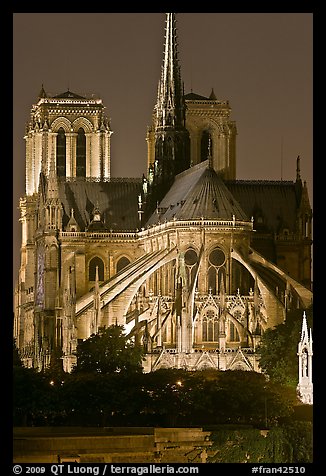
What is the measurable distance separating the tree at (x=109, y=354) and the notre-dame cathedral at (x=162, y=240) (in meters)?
1.99

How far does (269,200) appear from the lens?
114812mm

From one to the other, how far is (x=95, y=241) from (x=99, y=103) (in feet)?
35.8

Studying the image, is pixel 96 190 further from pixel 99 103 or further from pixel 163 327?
pixel 163 327

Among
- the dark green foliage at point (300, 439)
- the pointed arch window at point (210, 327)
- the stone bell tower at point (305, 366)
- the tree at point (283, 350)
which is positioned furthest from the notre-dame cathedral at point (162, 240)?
the dark green foliage at point (300, 439)

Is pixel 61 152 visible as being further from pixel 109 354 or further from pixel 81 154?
pixel 109 354

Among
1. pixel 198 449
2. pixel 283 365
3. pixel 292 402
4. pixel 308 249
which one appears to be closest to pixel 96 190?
pixel 308 249

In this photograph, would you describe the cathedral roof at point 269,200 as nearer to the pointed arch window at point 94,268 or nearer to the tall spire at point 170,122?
the tall spire at point 170,122

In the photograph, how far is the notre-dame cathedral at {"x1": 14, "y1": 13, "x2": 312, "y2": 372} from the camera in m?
98.1

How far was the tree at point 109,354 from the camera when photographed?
3516 inches

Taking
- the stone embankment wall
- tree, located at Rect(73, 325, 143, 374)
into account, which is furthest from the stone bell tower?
the stone embankment wall

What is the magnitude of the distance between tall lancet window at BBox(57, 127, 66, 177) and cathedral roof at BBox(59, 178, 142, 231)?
4.37 meters
